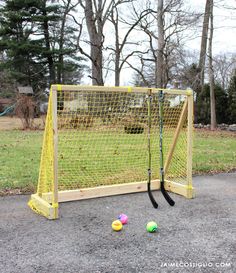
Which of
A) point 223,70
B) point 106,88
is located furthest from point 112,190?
point 223,70

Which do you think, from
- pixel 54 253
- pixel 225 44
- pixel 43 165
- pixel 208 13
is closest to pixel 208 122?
pixel 225 44

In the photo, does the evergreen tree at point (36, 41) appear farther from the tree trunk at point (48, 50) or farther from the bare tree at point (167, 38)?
the bare tree at point (167, 38)

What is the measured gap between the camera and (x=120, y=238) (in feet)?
9.93

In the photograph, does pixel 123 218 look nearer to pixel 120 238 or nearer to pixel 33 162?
pixel 120 238

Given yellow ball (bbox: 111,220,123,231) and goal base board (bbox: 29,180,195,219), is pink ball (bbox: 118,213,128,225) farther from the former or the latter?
goal base board (bbox: 29,180,195,219)

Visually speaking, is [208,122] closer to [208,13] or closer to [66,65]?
[208,13]

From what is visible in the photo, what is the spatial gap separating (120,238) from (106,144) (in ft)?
12.3

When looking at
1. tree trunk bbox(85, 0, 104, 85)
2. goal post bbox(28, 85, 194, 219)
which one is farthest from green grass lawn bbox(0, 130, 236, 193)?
tree trunk bbox(85, 0, 104, 85)

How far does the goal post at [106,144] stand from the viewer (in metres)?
3.85

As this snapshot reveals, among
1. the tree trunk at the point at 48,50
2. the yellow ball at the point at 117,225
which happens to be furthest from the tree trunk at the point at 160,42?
the yellow ball at the point at 117,225

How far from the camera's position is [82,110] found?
590 centimetres

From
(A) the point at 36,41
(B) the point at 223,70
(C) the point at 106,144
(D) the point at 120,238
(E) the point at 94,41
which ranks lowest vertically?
(D) the point at 120,238

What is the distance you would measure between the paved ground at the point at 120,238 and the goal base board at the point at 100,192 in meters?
0.11

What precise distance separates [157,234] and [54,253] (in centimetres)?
101
